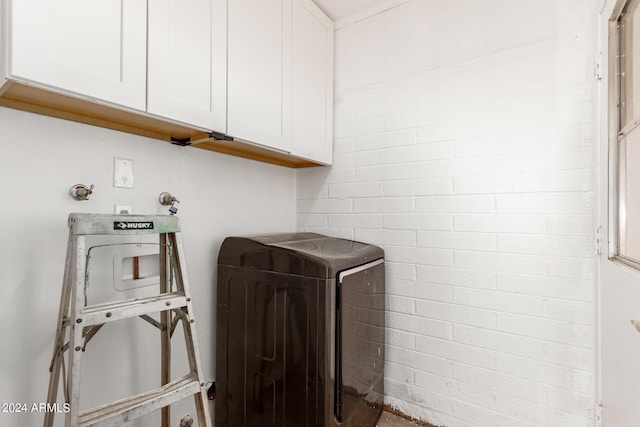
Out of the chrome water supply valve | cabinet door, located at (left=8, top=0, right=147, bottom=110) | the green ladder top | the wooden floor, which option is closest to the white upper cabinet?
cabinet door, located at (left=8, top=0, right=147, bottom=110)

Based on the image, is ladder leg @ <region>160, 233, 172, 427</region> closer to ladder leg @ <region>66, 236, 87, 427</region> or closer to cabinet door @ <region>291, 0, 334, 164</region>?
ladder leg @ <region>66, 236, 87, 427</region>

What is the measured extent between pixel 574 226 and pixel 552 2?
1178 millimetres

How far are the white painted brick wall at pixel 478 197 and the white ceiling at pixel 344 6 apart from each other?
94 mm

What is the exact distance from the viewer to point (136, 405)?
3.50ft

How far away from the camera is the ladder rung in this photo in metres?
1.04

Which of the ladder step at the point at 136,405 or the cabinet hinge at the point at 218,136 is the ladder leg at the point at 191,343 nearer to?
the ladder step at the point at 136,405

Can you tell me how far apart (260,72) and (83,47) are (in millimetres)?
826

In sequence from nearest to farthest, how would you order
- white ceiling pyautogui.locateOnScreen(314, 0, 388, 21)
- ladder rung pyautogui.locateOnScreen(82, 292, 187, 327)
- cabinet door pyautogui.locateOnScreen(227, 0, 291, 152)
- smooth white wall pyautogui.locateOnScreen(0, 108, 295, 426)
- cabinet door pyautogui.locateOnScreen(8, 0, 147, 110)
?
cabinet door pyautogui.locateOnScreen(8, 0, 147, 110) → ladder rung pyautogui.locateOnScreen(82, 292, 187, 327) → smooth white wall pyautogui.locateOnScreen(0, 108, 295, 426) → cabinet door pyautogui.locateOnScreen(227, 0, 291, 152) → white ceiling pyautogui.locateOnScreen(314, 0, 388, 21)

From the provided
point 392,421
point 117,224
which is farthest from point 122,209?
point 392,421

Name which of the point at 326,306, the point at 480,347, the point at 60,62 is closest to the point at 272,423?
the point at 326,306

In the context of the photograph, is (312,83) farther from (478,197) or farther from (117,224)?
(117,224)

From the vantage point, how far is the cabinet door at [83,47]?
0.92 meters

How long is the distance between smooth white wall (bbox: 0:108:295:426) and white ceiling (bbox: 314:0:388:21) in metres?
1.32

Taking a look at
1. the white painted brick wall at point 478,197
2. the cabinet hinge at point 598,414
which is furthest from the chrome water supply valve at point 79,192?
the cabinet hinge at point 598,414
